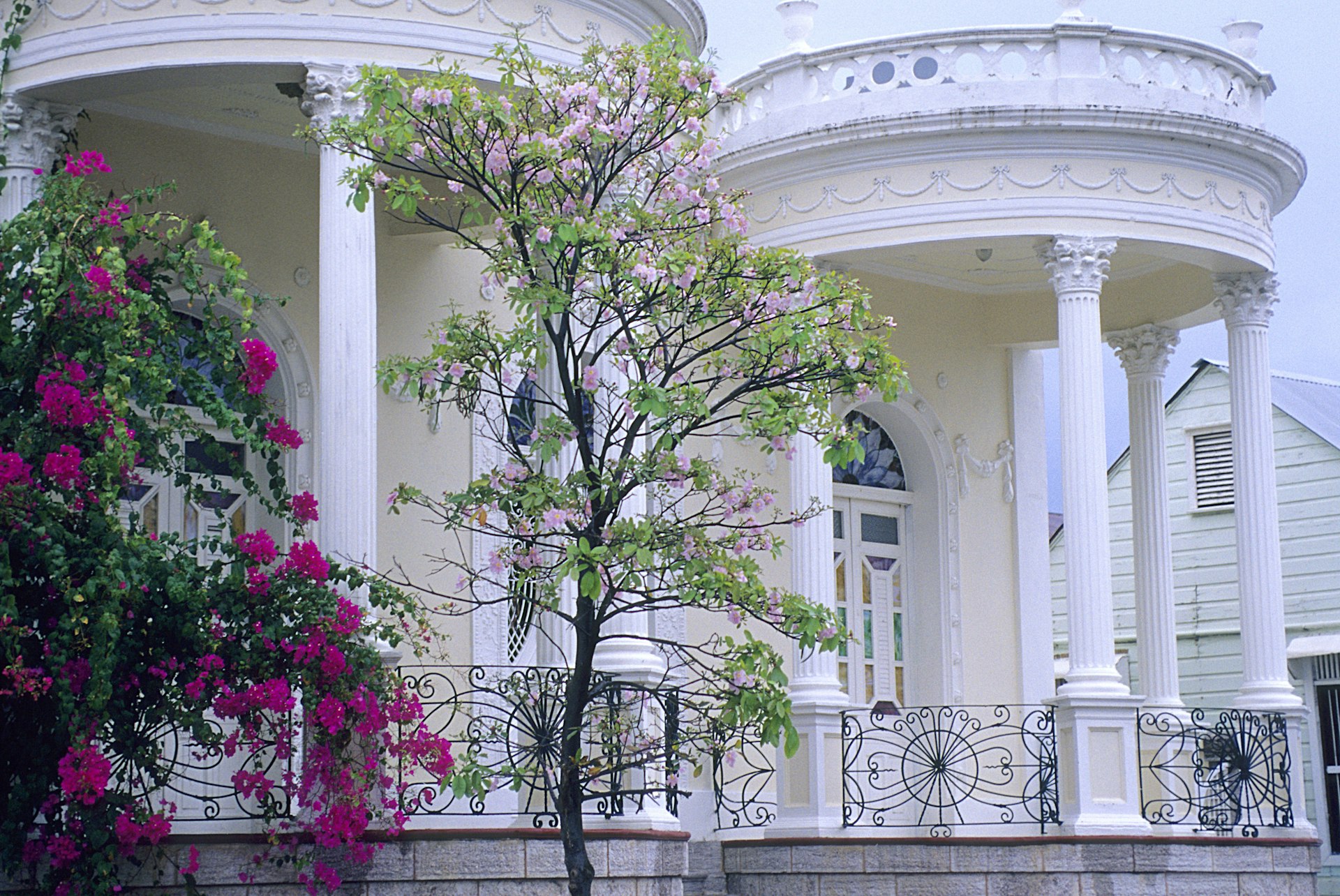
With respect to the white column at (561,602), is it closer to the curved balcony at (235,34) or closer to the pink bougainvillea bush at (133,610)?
the curved balcony at (235,34)

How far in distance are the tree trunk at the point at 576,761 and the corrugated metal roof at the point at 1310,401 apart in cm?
1376

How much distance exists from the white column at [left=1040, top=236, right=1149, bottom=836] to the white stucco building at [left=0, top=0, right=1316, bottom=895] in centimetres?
2

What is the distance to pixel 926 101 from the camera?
539 inches

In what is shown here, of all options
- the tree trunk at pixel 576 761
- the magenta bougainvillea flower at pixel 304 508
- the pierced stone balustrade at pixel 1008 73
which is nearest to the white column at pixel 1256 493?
the pierced stone balustrade at pixel 1008 73

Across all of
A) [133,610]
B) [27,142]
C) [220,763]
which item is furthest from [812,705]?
[27,142]

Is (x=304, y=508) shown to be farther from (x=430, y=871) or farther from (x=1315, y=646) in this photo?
(x=1315, y=646)

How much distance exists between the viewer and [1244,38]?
15.2 m

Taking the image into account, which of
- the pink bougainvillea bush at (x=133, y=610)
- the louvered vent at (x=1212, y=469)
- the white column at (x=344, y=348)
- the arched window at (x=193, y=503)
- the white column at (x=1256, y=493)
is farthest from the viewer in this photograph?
the louvered vent at (x=1212, y=469)

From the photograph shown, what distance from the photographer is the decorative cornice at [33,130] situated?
11.1 metres

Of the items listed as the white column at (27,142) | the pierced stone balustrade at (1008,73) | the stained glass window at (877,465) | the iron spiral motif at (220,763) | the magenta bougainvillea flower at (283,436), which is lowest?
the iron spiral motif at (220,763)

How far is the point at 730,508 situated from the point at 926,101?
6.49 metres

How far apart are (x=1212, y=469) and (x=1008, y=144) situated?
9.24 metres

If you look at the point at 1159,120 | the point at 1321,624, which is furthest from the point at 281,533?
the point at 1321,624

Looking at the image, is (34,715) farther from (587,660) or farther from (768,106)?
(768,106)
